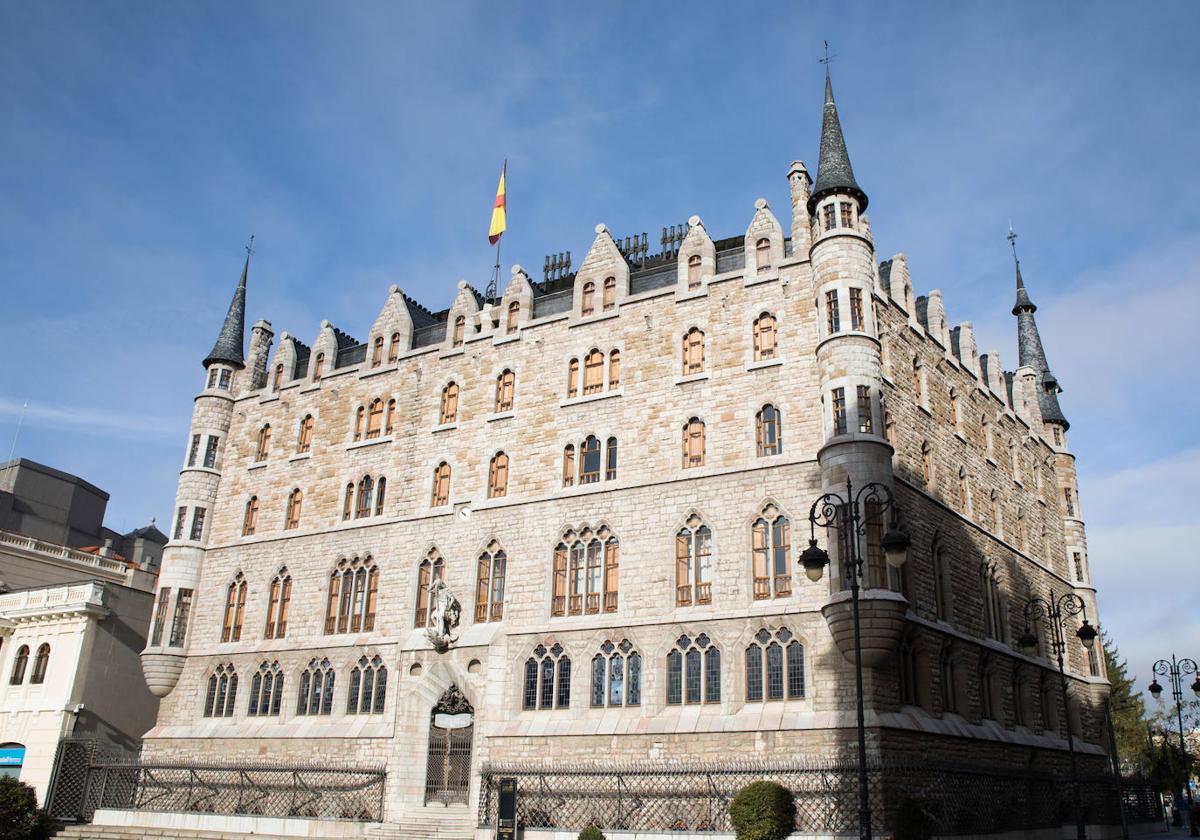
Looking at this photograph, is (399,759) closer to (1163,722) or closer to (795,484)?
(795,484)

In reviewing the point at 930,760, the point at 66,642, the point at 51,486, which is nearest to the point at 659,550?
the point at 930,760

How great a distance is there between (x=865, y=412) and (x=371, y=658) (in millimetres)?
16512

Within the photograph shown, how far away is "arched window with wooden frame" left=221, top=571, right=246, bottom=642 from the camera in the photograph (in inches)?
1374

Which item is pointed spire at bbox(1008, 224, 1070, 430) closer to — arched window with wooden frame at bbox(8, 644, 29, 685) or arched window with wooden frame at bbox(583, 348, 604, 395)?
arched window with wooden frame at bbox(583, 348, 604, 395)

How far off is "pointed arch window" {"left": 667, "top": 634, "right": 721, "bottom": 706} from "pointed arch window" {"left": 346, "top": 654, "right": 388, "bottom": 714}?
9.41 m

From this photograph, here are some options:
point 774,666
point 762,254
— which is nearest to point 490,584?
point 774,666

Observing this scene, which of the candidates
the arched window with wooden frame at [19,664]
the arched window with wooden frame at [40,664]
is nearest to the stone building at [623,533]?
the arched window with wooden frame at [40,664]

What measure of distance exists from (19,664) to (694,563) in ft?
87.0

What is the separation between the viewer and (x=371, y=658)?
1227 inches

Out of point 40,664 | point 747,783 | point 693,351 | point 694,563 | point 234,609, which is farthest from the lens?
point 40,664

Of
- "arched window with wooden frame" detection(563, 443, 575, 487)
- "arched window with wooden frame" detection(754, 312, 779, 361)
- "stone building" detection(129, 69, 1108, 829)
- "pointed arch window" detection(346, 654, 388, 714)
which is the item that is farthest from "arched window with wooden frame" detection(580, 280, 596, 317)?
"pointed arch window" detection(346, 654, 388, 714)

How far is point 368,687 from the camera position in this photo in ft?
102

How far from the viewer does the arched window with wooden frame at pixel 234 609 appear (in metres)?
34.9

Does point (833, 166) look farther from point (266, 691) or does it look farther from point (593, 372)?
point (266, 691)
